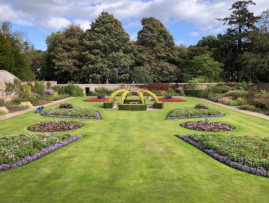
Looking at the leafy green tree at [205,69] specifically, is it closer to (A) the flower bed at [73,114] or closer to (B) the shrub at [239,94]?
(B) the shrub at [239,94]

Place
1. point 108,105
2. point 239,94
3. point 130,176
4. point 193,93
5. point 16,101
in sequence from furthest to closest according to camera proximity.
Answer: point 193,93 → point 239,94 → point 16,101 → point 108,105 → point 130,176

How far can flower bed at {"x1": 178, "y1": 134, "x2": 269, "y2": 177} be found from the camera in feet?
20.7

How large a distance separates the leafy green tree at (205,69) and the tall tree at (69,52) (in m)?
22.6

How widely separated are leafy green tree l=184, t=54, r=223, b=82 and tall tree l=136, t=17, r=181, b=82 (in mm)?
4377

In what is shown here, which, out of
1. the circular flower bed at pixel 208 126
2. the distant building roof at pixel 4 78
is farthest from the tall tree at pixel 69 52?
the circular flower bed at pixel 208 126

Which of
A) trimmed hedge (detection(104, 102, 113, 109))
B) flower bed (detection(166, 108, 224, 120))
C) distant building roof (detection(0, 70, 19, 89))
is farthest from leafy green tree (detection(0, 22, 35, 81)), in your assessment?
flower bed (detection(166, 108, 224, 120))

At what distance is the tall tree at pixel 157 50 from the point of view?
43781 millimetres

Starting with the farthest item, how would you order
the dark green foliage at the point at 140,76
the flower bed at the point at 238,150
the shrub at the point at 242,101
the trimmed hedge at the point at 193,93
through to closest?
the dark green foliage at the point at 140,76 → the trimmed hedge at the point at 193,93 → the shrub at the point at 242,101 → the flower bed at the point at 238,150

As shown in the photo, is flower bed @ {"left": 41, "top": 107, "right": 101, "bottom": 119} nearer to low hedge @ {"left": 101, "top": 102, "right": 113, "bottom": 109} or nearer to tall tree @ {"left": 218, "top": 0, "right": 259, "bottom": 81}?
low hedge @ {"left": 101, "top": 102, "right": 113, "bottom": 109}

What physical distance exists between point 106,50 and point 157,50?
10.3 m

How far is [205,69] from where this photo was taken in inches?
1610

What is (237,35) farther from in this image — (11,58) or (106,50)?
(11,58)

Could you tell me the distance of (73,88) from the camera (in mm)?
34062

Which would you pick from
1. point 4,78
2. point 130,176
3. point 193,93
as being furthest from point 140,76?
point 130,176
